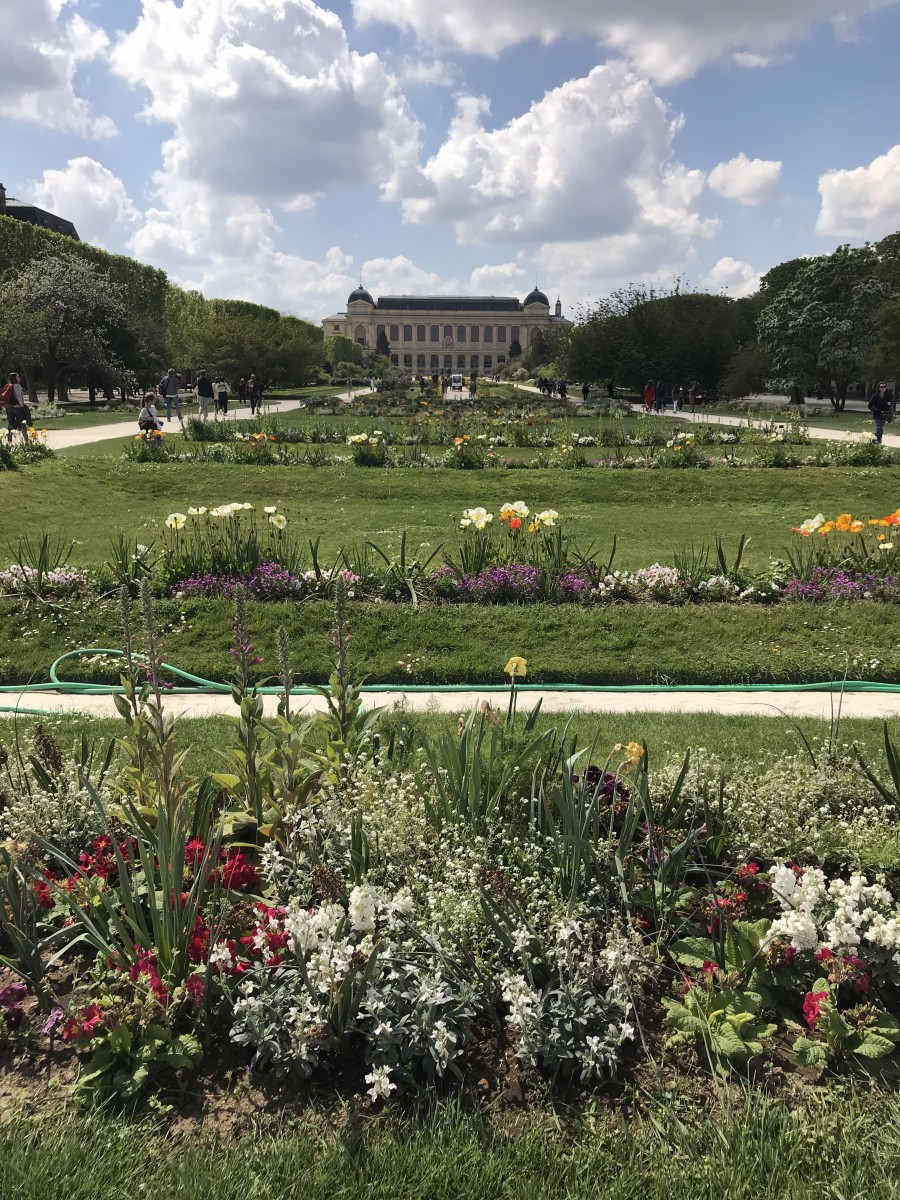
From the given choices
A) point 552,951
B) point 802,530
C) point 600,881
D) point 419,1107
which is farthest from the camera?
point 802,530

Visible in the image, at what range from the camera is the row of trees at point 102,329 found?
3119 cm

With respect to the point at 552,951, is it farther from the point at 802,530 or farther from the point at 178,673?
the point at 802,530

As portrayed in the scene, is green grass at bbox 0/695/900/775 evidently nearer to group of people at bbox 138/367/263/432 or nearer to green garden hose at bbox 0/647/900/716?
green garden hose at bbox 0/647/900/716

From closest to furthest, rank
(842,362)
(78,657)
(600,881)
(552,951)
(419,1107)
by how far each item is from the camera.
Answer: (419,1107) → (552,951) → (600,881) → (78,657) → (842,362)

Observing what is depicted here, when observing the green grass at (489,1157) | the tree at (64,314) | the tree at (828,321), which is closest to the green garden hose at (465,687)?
the green grass at (489,1157)

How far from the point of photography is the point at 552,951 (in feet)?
8.21

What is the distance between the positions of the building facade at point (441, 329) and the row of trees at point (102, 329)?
9229 cm

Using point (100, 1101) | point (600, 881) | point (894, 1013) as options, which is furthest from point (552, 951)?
point (100, 1101)

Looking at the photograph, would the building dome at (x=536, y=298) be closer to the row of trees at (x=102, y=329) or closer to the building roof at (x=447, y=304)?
the building roof at (x=447, y=304)

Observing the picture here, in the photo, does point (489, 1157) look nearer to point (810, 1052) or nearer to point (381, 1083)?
point (381, 1083)

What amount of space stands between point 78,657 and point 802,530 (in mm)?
5532

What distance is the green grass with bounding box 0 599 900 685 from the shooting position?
6145 mm

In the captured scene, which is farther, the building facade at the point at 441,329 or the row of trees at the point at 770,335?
the building facade at the point at 441,329

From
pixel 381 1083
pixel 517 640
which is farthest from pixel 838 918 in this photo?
pixel 517 640
